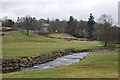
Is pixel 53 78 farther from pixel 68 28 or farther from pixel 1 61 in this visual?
pixel 68 28

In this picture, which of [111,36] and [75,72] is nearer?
[75,72]

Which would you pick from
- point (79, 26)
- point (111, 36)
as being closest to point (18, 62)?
point (111, 36)

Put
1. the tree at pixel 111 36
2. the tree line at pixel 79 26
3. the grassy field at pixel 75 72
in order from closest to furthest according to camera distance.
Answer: the grassy field at pixel 75 72
the tree at pixel 111 36
the tree line at pixel 79 26

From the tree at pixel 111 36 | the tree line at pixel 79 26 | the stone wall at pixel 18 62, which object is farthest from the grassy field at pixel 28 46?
the tree line at pixel 79 26

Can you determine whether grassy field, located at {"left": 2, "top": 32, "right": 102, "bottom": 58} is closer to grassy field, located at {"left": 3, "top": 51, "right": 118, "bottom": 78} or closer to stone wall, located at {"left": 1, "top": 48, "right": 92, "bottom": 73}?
stone wall, located at {"left": 1, "top": 48, "right": 92, "bottom": 73}

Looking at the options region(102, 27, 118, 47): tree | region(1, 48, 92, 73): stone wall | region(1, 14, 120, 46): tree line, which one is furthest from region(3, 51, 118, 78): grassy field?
region(1, 14, 120, 46): tree line

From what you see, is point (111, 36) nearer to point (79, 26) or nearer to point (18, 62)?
point (18, 62)

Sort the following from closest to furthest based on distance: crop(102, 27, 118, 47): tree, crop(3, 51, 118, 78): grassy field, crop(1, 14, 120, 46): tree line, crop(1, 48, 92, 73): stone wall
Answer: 1. crop(3, 51, 118, 78): grassy field
2. crop(1, 48, 92, 73): stone wall
3. crop(102, 27, 118, 47): tree
4. crop(1, 14, 120, 46): tree line

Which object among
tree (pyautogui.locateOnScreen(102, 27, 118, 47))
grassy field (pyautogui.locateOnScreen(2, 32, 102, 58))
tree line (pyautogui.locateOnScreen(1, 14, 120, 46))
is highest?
tree line (pyautogui.locateOnScreen(1, 14, 120, 46))

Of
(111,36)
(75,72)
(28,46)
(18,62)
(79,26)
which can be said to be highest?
(79,26)

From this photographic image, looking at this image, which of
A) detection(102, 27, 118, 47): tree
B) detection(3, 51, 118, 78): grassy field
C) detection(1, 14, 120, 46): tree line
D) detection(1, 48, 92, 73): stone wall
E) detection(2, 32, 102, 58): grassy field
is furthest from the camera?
detection(1, 14, 120, 46): tree line

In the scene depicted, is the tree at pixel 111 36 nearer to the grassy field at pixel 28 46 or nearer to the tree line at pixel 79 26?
the grassy field at pixel 28 46

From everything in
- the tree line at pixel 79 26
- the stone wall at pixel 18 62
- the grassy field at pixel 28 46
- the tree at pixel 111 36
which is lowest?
the stone wall at pixel 18 62

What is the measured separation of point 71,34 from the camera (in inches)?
3915
